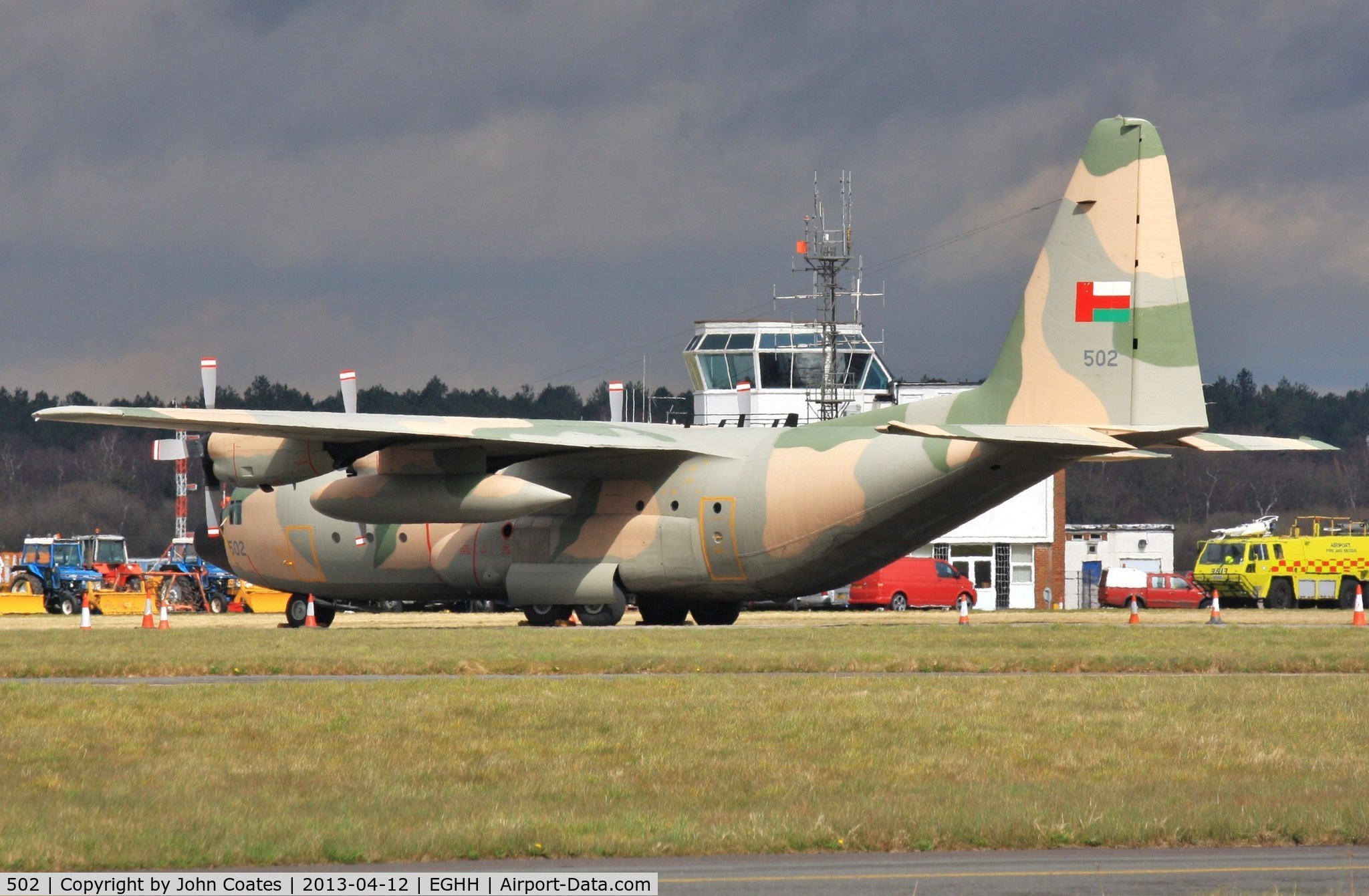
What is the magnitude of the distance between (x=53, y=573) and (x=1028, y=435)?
35.9 m

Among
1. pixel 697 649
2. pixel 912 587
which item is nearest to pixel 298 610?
pixel 697 649

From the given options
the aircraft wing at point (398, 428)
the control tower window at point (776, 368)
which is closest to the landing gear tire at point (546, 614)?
the aircraft wing at point (398, 428)

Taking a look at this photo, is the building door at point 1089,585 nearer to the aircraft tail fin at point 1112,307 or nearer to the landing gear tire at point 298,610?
the landing gear tire at point 298,610

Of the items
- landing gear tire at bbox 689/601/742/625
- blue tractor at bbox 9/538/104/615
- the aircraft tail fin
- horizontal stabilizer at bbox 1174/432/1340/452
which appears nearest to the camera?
the aircraft tail fin

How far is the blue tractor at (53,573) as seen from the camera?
50.1 meters

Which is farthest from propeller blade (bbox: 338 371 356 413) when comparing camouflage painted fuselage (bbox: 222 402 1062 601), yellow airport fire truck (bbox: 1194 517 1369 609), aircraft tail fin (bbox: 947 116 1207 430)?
yellow airport fire truck (bbox: 1194 517 1369 609)

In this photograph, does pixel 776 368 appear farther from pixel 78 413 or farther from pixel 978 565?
pixel 78 413

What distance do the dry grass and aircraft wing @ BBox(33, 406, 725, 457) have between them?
8.28 meters

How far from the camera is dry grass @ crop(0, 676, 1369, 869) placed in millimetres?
10492

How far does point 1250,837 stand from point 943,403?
1833 centimetres

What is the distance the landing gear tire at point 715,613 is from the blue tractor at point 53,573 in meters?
24.1

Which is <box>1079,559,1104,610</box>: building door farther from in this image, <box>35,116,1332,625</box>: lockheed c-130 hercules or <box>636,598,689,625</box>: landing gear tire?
<box>35,116,1332,625</box>: lockheed c-130 hercules

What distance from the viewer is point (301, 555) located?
33.7 m

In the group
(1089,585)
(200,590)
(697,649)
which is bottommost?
(1089,585)
